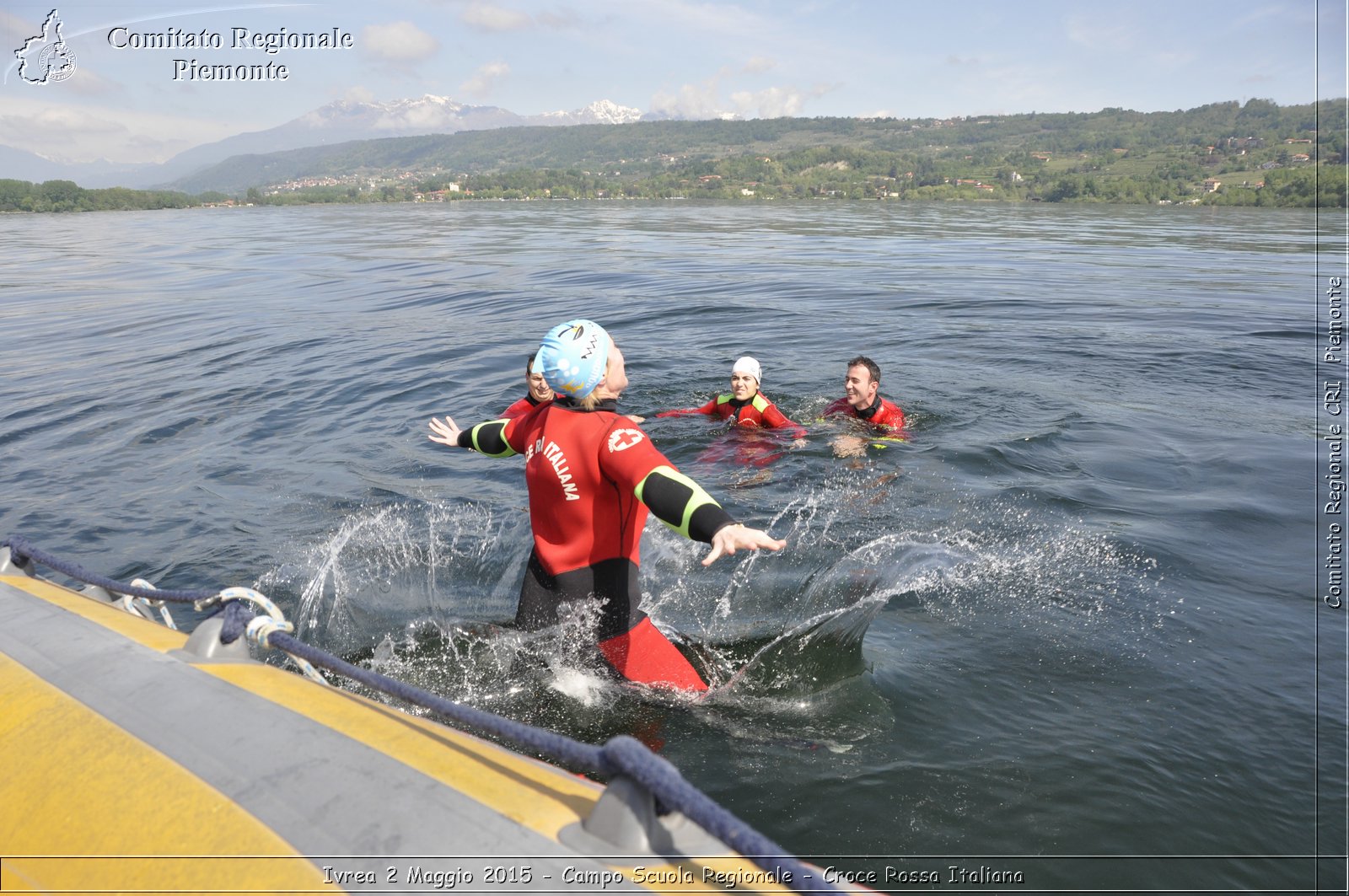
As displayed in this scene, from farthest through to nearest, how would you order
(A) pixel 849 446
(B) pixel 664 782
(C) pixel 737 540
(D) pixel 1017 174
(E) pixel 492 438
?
(D) pixel 1017 174
(A) pixel 849 446
(E) pixel 492 438
(C) pixel 737 540
(B) pixel 664 782

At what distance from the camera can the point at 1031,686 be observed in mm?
4387

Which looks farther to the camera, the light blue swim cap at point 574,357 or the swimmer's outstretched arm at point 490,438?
the swimmer's outstretched arm at point 490,438

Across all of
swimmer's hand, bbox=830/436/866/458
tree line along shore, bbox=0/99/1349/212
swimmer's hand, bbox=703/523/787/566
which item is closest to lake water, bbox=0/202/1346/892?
swimmer's hand, bbox=830/436/866/458

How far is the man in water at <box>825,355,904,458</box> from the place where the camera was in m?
8.54

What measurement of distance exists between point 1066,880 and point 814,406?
759cm

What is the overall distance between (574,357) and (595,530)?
0.86 m

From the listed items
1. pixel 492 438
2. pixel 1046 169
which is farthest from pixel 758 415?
pixel 1046 169

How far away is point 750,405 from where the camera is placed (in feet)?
29.2

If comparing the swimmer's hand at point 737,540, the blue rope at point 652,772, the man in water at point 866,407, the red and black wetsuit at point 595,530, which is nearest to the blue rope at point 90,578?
the blue rope at point 652,772

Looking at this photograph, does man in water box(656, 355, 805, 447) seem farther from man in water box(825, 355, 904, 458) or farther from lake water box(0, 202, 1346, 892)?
man in water box(825, 355, 904, 458)

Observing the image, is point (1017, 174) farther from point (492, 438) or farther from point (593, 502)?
point (593, 502)

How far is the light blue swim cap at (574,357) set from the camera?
3834 mm

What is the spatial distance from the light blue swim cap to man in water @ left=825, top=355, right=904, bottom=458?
4.93m

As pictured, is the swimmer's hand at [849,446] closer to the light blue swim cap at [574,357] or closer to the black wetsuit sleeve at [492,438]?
the black wetsuit sleeve at [492,438]
